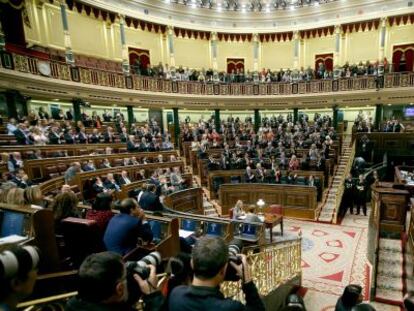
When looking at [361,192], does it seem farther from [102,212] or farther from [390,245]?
[102,212]

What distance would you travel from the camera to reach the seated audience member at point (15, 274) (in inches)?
35.8

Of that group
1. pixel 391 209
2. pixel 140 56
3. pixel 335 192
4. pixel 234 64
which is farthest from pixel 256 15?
pixel 391 209

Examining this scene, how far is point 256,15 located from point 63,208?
19141mm

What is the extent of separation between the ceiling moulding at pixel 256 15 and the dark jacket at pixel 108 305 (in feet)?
49.6

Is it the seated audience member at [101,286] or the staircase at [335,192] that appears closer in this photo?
the seated audience member at [101,286]

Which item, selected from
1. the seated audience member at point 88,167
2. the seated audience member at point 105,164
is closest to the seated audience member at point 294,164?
the seated audience member at point 105,164

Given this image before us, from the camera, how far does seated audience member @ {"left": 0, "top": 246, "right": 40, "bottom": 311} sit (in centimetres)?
91

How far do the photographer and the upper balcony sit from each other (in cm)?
960

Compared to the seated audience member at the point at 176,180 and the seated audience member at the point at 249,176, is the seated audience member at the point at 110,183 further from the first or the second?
the seated audience member at the point at 249,176

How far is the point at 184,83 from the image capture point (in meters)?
15.5

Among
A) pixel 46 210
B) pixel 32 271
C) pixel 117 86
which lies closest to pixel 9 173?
pixel 46 210

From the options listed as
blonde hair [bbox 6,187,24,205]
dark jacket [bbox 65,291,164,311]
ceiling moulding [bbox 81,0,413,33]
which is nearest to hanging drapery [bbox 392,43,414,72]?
ceiling moulding [bbox 81,0,413,33]

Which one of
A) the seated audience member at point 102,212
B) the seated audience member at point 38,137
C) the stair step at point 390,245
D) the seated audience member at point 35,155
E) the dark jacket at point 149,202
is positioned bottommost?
the stair step at point 390,245

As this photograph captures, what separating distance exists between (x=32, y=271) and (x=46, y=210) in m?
1.39
